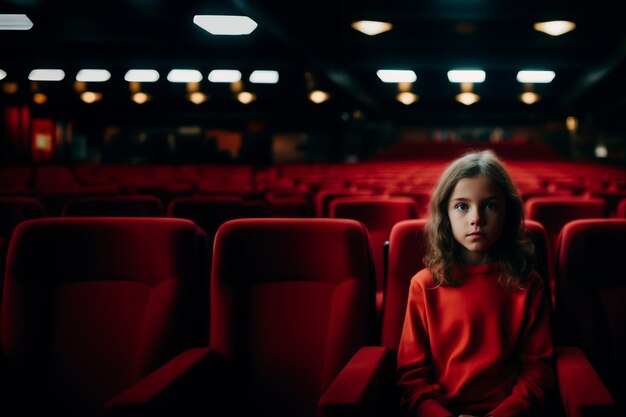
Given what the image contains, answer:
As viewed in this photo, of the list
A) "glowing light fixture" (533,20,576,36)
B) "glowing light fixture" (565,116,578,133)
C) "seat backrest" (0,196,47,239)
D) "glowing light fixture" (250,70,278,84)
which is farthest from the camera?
"glowing light fixture" (565,116,578,133)

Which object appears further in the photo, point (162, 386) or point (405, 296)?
point (405, 296)

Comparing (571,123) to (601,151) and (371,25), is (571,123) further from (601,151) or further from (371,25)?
(371,25)

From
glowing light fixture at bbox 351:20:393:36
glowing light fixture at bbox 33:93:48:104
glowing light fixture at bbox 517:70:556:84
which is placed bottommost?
glowing light fixture at bbox 351:20:393:36

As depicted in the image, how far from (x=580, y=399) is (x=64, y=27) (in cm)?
1065

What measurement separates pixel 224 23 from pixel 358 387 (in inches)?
330

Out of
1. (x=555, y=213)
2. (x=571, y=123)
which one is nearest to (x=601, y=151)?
(x=571, y=123)

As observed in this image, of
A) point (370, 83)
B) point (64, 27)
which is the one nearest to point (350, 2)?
point (64, 27)

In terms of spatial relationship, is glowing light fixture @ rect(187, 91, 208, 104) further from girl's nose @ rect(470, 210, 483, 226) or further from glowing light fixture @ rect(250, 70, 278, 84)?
girl's nose @ rect(470, 210, 483, 226)

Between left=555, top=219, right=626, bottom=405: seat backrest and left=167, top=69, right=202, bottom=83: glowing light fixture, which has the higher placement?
left=167, top=69, right=202, bottom=83: glowing light fixture

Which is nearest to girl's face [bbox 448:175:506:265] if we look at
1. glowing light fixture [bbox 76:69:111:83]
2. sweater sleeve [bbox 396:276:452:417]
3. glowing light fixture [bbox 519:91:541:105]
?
sweater sleeve [bbox 396:276:452:417]

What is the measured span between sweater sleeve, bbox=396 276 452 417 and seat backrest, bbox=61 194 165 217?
2.27 m

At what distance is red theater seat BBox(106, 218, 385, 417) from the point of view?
4.97ft

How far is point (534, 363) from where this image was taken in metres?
1.35

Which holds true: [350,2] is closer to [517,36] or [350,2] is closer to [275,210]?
[517,36]
